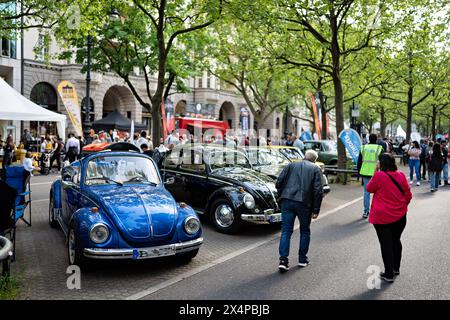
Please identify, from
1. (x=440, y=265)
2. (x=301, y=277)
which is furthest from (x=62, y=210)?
(x=440, y=265)

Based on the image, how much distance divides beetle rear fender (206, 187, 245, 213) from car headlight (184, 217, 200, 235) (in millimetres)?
2083

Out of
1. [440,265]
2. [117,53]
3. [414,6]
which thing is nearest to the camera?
[440,265]

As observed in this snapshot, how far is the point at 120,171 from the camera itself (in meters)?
7.14

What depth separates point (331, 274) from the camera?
590cm

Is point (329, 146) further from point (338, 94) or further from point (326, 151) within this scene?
point (338, 94)

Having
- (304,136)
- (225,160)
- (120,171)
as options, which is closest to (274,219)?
(225,160)

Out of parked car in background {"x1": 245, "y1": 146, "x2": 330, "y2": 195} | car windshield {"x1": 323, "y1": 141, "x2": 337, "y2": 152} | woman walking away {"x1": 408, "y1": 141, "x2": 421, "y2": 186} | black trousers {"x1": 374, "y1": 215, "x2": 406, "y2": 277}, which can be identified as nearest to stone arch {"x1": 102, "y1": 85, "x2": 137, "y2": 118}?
car windshield {"x1": 323, "y1": 141, "x2": 337, "y2": 152}

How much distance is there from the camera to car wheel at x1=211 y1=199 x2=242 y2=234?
27.3ft

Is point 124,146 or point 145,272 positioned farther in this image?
point 124,146

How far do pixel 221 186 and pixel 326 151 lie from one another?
523 inches

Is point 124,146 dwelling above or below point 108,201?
above

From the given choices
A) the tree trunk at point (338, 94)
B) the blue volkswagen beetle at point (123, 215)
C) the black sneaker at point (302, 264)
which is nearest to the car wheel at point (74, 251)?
the blue volkswagen beetle at point (123, 215)

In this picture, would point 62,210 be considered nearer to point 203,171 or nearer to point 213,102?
point 203,171

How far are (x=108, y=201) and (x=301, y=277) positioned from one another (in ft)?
9.54
